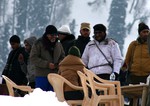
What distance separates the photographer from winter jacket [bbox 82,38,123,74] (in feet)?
21.3

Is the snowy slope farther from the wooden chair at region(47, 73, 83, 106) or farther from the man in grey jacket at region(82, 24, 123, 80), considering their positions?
the wooden chair at region(47, 73, 83, 106)

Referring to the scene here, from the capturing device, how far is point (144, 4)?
43.5 metres

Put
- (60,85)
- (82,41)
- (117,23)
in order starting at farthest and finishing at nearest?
1. (117,23)
2. (82,41)
3. (60,85)

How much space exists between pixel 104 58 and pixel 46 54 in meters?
0.69

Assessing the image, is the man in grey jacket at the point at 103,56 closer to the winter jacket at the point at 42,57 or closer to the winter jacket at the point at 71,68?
the winter jacket at the point at 42,57

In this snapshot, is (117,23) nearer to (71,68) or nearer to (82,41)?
(82,41)

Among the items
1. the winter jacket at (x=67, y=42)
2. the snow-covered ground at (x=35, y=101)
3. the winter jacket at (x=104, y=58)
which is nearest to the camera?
the snow-covered ground at (x=35, y=101)

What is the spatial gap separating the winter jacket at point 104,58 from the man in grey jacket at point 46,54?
15.5 inches

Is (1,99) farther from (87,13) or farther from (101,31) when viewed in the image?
(87,13)

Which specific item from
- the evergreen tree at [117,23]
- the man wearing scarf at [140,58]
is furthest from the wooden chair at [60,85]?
the evergreen tree at [117,23]

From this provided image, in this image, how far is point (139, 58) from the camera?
6820mm

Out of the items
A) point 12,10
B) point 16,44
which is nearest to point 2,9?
point 12,10

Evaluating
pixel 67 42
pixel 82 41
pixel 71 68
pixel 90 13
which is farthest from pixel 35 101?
pixel 90 13

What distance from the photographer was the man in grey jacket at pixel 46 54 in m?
6.52
